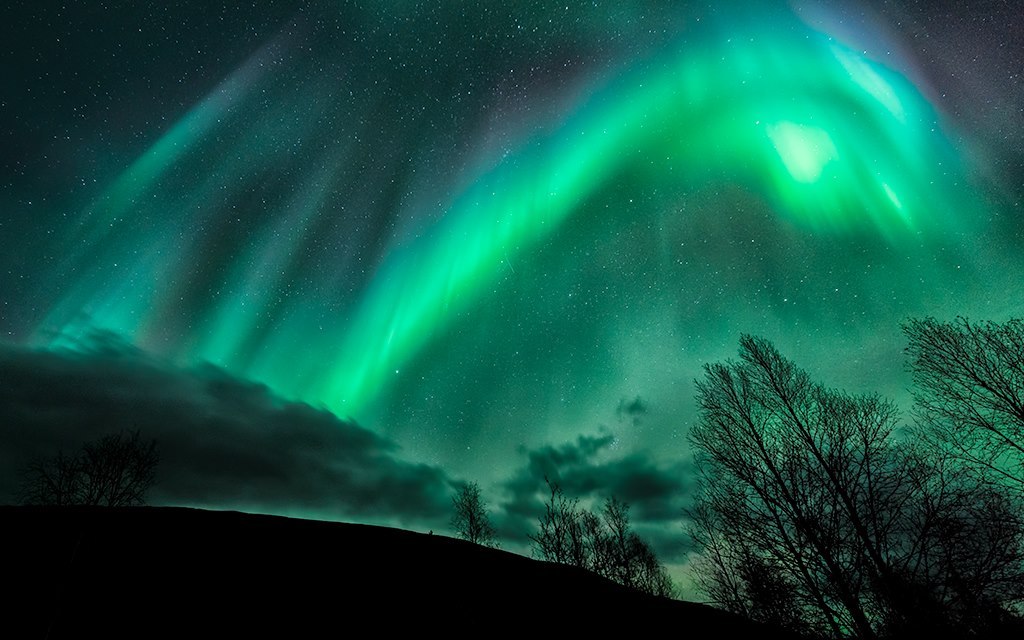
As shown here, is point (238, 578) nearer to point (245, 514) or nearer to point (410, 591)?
point (245, 514)

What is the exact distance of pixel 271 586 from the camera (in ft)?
19.7

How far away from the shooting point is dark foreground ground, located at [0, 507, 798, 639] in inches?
200

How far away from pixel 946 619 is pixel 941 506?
106 inches

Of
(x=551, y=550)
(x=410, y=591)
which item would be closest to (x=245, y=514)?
(x=410, y=591)

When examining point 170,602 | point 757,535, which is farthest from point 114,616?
point 757,535

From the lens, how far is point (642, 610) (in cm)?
842

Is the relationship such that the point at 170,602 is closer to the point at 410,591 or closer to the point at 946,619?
the point at 410,591

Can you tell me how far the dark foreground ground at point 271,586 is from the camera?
16.6 feet

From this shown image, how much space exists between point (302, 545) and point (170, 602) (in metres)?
1.93

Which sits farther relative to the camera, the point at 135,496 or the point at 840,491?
the point at 135,496

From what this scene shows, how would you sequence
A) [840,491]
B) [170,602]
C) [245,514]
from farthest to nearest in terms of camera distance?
1. [840,491]
2. [245,514]
3. [170,602]

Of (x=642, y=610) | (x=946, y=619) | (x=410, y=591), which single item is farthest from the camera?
(x=946, y=619)

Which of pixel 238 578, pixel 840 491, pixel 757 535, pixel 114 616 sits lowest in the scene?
pixel 114 616

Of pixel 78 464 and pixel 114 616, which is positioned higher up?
pixel 78 464
